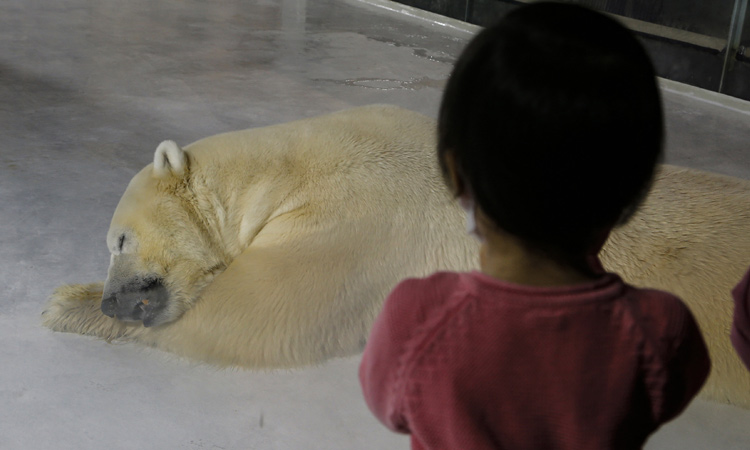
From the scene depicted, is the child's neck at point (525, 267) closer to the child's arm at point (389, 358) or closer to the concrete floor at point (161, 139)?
the child's arm at point (389, 358)

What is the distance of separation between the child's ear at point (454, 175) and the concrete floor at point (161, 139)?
3.52 ft

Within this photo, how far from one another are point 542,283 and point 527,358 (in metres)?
0.08

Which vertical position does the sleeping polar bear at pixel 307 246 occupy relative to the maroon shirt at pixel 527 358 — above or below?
below

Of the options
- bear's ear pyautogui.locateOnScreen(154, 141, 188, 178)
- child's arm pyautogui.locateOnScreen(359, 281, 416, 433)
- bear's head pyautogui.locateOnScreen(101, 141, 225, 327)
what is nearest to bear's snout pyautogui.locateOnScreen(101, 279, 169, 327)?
bear's head pyautogui.locateOnScreen(101, 141, 225, 327)

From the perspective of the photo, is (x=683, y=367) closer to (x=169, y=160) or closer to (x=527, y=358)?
(x=527, y=358)

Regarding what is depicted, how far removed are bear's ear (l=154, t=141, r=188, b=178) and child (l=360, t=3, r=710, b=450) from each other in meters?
1.33

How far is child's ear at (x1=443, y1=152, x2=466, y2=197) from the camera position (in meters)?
0.74

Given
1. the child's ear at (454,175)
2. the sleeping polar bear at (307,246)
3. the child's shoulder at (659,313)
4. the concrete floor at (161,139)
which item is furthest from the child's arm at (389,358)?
the sleeping polar bear at (307,246)

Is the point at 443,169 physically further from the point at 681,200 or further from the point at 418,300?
the point at 681,200

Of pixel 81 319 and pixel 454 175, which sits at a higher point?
pixel 454 175

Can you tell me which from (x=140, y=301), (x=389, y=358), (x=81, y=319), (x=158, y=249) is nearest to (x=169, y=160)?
(x=158, y=249)

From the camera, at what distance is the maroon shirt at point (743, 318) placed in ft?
2.95

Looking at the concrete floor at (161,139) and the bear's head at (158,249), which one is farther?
the bear's head at (158,249)

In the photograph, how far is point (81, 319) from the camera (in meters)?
2.05
